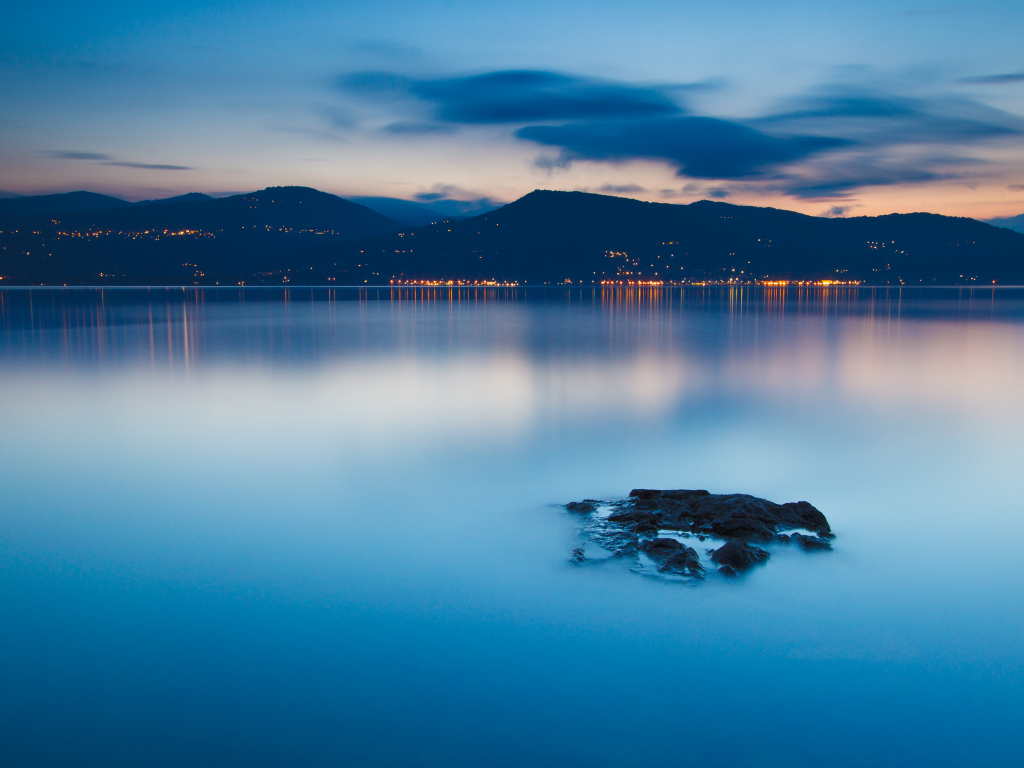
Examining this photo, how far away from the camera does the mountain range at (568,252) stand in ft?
479

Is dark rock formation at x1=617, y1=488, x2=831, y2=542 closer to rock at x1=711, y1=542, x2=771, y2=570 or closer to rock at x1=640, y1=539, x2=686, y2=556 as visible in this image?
rock at x1=711, y1=542, x2=771, y2=570

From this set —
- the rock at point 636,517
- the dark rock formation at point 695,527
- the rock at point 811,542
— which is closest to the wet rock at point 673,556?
the dark rock formation at point 695,527

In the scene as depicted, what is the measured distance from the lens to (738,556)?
5020 millimetres

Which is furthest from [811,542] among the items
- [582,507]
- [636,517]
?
[582,507]

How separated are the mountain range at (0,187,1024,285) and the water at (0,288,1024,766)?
460 ft

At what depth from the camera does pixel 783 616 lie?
440 centimetres

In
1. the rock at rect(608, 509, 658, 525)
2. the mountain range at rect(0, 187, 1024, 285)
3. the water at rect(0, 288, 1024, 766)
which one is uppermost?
the mountain range at rect(0, 187, 1024, 285)

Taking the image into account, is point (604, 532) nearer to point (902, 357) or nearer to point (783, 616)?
point (783, 616)

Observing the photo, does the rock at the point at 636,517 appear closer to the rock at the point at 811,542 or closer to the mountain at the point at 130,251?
the rock at the point at 811,542

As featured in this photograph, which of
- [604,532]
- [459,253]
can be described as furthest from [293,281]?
[604,532]

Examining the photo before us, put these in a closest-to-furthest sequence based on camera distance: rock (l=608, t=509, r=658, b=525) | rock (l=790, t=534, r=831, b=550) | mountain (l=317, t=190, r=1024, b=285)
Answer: rock (l=790, t=534, r=831, b=550)
rock (l=608, t=509, r=658, b=525)
mountain (l=317, t=190, r=1024, b=285)

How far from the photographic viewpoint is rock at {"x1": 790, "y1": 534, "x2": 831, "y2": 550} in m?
5.36

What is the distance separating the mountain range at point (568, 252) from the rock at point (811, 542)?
472 ft

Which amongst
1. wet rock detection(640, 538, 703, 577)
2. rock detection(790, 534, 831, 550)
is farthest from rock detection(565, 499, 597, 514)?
rock detection(790, 534, 831, 550)
